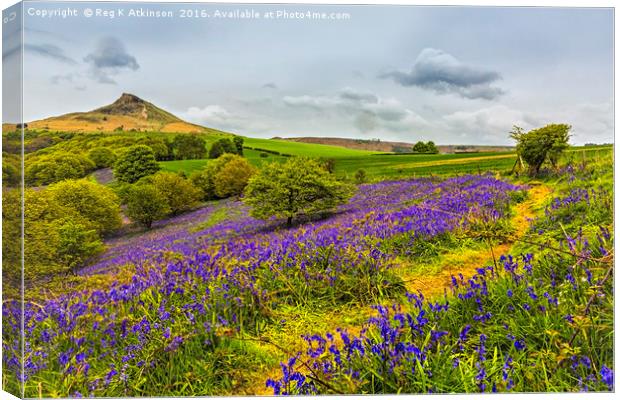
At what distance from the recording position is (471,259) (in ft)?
17.6

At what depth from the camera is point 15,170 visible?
4812 millimetres

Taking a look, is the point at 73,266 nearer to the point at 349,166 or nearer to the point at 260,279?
the point at 260,279

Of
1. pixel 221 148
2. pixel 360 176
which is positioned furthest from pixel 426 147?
pixel 221 148

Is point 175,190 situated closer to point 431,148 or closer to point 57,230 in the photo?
point 57,230

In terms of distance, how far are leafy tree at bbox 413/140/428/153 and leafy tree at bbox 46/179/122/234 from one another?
3794 millimetres

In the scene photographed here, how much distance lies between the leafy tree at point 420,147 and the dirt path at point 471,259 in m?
A: 1.39

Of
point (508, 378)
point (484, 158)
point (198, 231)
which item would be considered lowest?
point (508, 378)

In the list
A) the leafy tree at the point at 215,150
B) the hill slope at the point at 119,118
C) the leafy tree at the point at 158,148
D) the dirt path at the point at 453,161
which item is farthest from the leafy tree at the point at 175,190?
the dirt path at the point at 453,161

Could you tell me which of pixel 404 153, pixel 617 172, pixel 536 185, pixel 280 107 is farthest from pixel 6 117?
pixel 617 172

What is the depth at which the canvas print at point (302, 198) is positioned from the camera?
177 inches

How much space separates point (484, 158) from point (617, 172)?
60.2 inches

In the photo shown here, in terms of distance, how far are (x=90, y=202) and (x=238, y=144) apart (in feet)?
6.08

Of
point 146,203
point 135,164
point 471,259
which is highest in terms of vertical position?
point 135,164

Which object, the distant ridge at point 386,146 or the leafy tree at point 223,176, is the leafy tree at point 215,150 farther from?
the distant ridge at point 386,146
